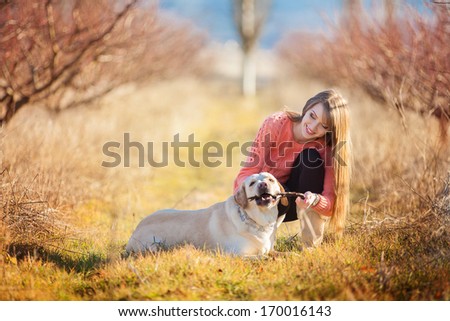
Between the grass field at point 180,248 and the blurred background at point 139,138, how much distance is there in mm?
A: 17

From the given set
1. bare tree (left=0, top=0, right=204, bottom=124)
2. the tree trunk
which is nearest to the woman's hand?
bare tree (left=0, top=0, right=204, bottom=124)

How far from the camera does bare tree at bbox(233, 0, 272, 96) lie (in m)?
27.8

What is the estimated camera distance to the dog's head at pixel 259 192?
132 inches

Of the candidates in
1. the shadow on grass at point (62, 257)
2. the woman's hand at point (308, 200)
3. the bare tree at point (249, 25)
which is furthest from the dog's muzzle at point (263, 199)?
the bare tree at point (249, 25)

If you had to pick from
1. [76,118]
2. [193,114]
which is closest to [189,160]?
[76,118]

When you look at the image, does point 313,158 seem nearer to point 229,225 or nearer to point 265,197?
point 265,197

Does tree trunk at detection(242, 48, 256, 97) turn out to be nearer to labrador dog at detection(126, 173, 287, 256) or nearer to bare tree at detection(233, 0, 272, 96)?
bare tree at detection(233, 0, 272, 96)

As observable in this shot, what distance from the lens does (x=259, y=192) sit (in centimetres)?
337

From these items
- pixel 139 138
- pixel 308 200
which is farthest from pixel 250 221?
pixel 139 138

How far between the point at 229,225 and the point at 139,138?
17.5 ft

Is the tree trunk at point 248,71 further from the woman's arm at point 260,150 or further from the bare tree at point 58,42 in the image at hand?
the woman's arm at point 260,150

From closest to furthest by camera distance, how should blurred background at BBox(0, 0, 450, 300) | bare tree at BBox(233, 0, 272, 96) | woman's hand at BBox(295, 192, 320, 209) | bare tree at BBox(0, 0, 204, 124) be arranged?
woman's hand at BBox(295, 192, 320, 209) → blurred background at BBox(0, 0, 450, 300) → bare tree at BBox(0, 0, 204, 124) → bare tree at BBox(233, 0, 272, 96)

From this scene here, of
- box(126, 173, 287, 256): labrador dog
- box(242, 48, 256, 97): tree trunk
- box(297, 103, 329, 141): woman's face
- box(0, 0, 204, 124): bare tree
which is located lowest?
box(126, 173, 287, 256): labrador dog
